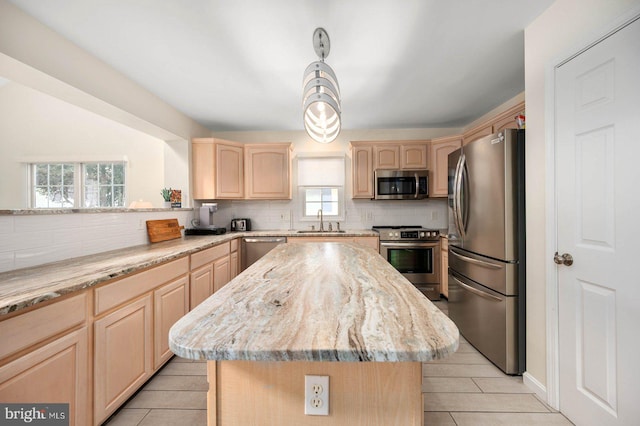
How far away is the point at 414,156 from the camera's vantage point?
12.6ft

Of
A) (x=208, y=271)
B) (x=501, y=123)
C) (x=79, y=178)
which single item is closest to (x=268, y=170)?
(x=208, y=271)

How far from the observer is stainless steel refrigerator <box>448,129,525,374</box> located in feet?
6.14

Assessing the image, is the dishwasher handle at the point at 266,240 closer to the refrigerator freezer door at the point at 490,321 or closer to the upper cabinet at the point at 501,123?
the refrigerator freezer door at the point at 490,321

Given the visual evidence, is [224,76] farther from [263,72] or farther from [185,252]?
[185,252]

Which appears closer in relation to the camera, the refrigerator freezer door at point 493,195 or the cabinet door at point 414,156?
the refrigerator freezer door at point 493,195

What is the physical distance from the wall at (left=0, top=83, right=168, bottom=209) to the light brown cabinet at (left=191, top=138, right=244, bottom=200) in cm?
110

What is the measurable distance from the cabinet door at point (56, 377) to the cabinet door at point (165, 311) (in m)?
0.55

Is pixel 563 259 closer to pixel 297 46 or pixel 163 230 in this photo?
pixel 297 46

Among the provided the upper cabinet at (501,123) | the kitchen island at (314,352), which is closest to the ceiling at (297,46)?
the upper cabinet at (501,123)

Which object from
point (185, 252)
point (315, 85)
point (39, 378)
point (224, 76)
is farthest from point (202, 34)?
point (39, 378)

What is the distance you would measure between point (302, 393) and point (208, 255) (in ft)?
7.46

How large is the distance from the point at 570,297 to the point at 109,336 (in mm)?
2662

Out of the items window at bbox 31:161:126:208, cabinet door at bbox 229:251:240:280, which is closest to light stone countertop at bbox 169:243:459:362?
cabinet door at bbox 229:251:240:280

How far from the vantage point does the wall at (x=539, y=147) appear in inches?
61.2
